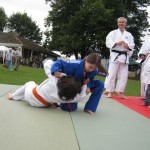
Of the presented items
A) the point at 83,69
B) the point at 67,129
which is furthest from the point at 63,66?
the point at 67,129

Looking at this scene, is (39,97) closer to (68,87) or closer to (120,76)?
(68,87)

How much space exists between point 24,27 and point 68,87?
220 feet

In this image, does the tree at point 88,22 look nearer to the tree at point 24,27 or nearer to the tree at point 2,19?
the tree at point 24,27

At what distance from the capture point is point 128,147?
10.4 feet

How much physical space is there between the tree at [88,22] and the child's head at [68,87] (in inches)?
1197

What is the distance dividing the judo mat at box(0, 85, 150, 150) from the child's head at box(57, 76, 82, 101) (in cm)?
29

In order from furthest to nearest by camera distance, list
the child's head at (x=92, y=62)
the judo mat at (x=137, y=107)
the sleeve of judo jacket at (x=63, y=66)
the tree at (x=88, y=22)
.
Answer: the tree at (x=88, y=22) → the judo mat at (x=137, y=107) → the sleeve of judo jacket at (x=63, y=66) → the child's head at (x=92, y=62)

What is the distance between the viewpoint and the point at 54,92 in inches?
190

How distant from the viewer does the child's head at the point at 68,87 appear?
4359mm

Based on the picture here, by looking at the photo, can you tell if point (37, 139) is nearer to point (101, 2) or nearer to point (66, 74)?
point (66, 74)

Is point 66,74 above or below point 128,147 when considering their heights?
above

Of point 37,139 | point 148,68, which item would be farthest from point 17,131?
point 148,68

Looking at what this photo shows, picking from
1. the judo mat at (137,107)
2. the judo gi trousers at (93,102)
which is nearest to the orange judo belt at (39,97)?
the judo gi trousers at (93,102)

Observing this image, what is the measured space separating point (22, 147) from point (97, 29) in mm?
33642
